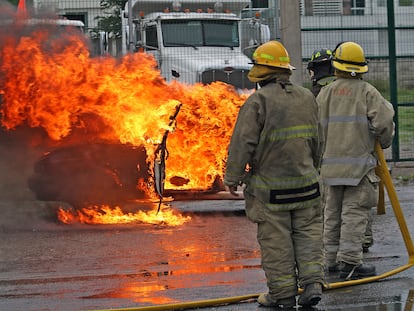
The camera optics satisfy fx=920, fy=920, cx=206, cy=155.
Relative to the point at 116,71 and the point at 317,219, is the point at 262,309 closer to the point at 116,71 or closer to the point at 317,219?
the point at 317,219

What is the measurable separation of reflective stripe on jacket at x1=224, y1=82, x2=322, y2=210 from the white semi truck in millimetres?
9988

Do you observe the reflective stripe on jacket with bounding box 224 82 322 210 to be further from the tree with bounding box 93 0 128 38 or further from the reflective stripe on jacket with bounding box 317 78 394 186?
the tree with bounding box 93 0 128 38

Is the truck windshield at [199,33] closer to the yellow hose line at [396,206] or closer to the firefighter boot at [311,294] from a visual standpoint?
the yellow hose line at [396,206]

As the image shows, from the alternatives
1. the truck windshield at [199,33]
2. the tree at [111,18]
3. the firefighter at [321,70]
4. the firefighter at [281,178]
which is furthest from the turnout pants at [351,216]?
the truck windshield at [199,33]

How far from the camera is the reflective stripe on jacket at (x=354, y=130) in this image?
7.38 metres

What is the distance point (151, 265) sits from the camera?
8.30 metres

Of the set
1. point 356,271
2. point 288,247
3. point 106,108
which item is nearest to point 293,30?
point 106,108

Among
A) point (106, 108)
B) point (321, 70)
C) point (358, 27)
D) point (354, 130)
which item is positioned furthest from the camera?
point (358, 27)

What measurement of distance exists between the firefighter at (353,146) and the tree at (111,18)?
30.9 ft

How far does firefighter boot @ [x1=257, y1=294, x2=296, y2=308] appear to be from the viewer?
20.8ft

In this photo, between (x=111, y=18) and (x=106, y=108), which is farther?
(x=111, y=18)

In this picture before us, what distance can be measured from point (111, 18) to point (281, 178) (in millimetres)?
13407

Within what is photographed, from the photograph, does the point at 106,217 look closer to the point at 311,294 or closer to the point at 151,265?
the point at 151,265

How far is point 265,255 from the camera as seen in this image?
6367mm
